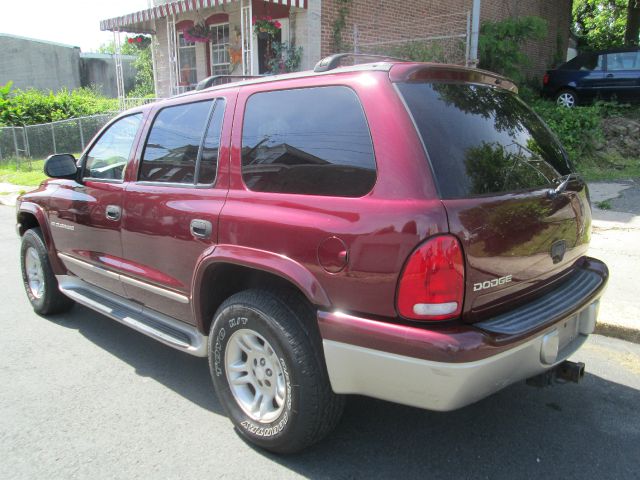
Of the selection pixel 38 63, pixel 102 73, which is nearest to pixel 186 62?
pixel 38 63

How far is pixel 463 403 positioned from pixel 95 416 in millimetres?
2175

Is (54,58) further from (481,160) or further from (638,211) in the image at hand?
(481,160)

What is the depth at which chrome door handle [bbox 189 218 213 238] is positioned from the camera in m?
2.88

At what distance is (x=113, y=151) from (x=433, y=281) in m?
2.82

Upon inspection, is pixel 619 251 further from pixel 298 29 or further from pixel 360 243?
pixel 298 29

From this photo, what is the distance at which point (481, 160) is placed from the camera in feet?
8.10

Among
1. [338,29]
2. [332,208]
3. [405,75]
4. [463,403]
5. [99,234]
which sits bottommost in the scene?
[463,403]

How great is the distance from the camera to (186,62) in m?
15.1

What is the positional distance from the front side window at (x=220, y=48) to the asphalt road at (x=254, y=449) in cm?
1139

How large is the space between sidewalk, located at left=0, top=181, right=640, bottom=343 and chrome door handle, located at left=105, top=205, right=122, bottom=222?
3.76 m

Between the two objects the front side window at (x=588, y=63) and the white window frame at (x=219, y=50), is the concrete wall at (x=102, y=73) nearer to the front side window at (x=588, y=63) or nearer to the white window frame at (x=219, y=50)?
the white window frame at (x=219, y=50)

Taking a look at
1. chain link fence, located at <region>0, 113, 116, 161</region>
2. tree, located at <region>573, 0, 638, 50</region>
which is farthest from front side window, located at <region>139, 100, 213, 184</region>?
tree, located at <region>573, 0, 638, 50</region>

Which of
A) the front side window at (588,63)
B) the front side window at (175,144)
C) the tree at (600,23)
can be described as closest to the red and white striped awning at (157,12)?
the front side window at (588,63)

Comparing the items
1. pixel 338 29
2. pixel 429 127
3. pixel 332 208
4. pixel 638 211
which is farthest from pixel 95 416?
pixel 338 29
